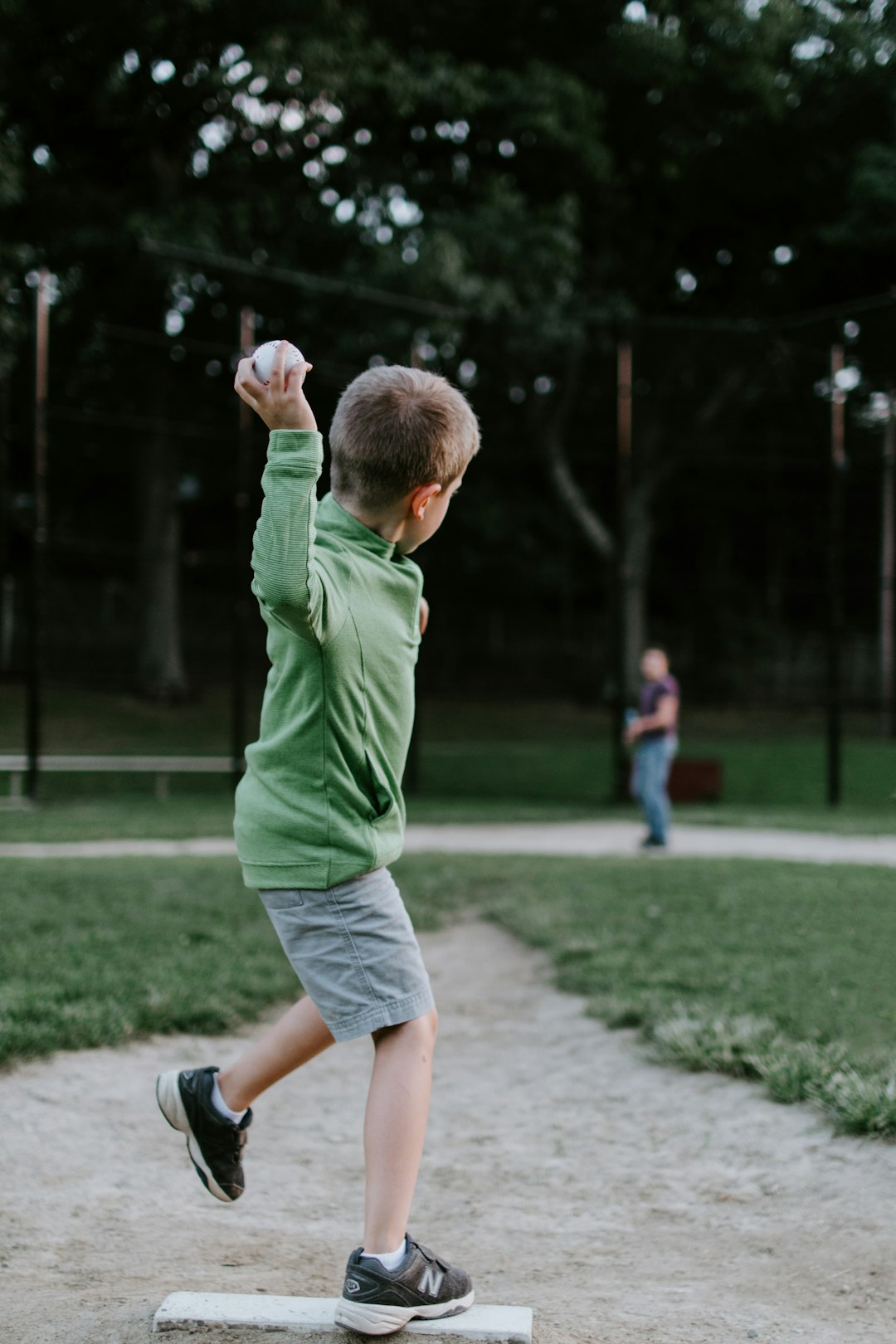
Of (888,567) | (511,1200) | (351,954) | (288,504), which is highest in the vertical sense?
(888,567)

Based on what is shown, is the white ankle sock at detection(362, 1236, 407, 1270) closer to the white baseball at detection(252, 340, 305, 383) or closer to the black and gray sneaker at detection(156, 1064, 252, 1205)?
the black and gray sneaker at detection(156, 1064, 252, 1205)

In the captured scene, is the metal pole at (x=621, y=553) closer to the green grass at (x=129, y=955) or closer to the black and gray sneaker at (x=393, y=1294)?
the green grass at (x=129, y=955)

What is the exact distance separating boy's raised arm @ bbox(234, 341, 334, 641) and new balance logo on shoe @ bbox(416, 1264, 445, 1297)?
1.13 metres

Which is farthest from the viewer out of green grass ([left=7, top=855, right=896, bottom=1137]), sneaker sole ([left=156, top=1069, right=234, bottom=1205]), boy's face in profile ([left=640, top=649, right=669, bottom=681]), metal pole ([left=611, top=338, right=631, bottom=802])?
metal pole ([left=611, top=338, right=631, bottom=802])

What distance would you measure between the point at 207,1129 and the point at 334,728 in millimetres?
945

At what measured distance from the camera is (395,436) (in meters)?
2.35

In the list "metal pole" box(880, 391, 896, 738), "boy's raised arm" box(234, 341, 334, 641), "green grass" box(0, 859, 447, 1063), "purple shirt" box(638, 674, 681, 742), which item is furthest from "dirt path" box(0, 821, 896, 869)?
"boy's raised arm" box(234, 341, 334, 641)

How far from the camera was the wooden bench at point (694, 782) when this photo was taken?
14.8 metres

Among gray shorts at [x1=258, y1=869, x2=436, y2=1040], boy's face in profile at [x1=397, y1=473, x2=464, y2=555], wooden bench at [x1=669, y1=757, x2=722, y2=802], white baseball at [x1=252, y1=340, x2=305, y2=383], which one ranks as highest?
white baseball at [x1=252, y1=340, x2=305, y2=383]

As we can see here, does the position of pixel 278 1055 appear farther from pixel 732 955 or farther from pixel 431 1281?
pixel 732 955

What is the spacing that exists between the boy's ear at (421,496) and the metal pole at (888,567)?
13054 millimetres

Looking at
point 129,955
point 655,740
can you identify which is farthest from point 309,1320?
point 655,740

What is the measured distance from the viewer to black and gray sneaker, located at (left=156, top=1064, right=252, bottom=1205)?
2.67 meters

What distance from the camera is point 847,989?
4945 millimetres
